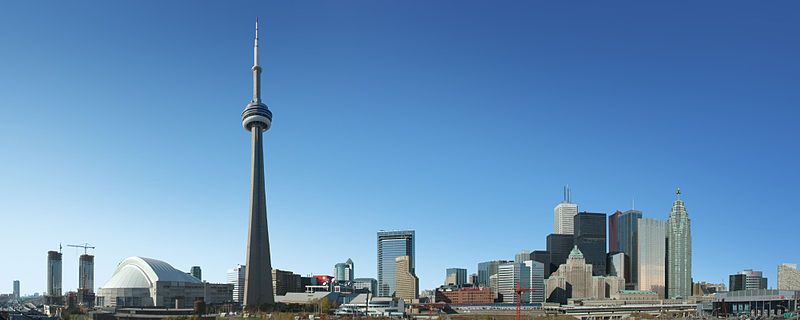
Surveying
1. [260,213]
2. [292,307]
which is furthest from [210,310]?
[260,213]

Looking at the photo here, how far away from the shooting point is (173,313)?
559 feet

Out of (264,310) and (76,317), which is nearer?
(76,317)

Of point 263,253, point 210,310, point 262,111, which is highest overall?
point 262,111

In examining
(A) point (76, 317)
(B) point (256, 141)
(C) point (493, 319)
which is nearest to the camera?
(A) point (76, 317)

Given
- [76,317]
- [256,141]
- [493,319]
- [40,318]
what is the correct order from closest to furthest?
[40,318] < [76,317] < [493,319] < [256,141]

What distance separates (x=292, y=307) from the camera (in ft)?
646

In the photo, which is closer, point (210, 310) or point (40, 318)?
point (40, 318)

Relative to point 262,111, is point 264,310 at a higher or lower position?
lower

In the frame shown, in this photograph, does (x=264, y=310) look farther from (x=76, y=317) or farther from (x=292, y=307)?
(x=76, y=317)

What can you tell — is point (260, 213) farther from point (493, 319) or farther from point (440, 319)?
point (493, 319)

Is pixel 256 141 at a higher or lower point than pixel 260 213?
higher

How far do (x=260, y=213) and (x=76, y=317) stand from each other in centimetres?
4517

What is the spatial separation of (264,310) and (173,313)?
66.5 ft

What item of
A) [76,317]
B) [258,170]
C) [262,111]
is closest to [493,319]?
[258,170]
